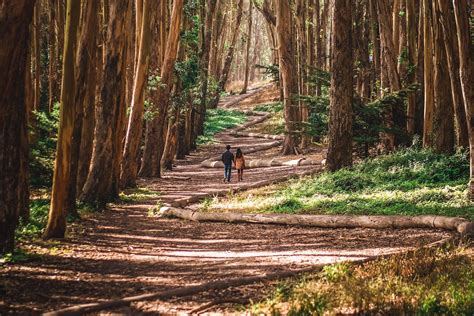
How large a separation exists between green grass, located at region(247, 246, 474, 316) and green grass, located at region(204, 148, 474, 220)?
378cm

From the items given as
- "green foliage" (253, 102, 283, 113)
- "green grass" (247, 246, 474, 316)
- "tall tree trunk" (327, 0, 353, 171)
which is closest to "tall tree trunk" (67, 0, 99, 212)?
"green grass" (247, 246, 474, 316)

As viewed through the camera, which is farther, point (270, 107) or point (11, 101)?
point (270, 107)

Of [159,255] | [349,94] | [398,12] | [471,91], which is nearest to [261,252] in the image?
[159,255]

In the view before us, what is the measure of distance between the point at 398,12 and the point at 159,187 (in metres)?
11.3

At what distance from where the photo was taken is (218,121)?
47438 mm

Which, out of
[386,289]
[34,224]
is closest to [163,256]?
[34,224]

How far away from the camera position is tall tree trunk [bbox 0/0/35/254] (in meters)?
7.38

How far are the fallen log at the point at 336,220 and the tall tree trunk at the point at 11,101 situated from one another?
5824 millimetres

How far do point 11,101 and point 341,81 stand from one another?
1156 cm

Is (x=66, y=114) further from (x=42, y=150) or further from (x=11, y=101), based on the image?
(x=42, y=150)

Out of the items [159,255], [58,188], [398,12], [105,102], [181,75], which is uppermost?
[398,12]

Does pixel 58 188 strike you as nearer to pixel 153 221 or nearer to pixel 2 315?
pixel 2 315

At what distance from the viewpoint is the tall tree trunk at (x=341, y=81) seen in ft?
56.1

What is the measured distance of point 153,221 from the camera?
44.9 feet
